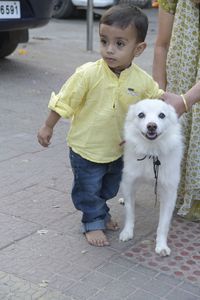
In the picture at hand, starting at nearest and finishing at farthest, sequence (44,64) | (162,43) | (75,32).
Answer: (162,43), (44,64), (75,32)

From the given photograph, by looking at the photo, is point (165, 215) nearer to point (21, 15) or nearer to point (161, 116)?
point (161, 116)

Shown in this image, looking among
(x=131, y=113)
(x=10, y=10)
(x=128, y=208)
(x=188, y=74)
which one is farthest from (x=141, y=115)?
(x=10, y=10)

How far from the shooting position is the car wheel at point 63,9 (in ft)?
44.8

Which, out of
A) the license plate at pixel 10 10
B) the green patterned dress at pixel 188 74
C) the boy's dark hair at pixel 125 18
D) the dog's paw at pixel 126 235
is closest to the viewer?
Result: the boy's dark hair at pixel 125 18

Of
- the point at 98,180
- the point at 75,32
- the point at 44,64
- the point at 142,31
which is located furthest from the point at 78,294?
the point at 75,32

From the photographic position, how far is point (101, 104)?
10.5 feet

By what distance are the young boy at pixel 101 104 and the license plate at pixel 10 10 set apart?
386cm

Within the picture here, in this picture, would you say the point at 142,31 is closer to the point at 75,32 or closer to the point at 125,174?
the point at 125,174

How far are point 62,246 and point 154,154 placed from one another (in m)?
0.74

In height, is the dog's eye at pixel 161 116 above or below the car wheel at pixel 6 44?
above

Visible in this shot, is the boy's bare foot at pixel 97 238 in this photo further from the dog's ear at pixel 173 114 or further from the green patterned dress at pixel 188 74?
the dog's ear at pixel 173 114

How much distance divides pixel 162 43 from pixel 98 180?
1.00m

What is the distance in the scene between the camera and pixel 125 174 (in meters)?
3.31

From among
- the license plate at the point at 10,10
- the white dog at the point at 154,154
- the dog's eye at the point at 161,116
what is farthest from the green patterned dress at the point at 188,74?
the license plate at the point at 10,10
